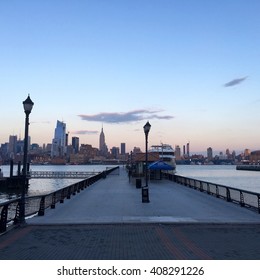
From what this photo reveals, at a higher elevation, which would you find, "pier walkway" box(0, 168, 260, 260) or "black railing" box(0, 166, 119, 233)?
"black railing" box(0, 166, 119, 233)

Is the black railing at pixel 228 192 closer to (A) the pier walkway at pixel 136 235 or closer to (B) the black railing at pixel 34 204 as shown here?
(A) the pier walkway at pixel 136 235

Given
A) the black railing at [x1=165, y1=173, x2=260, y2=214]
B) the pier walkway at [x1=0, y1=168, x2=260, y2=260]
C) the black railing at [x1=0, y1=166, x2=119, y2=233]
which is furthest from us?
the black railing at [x1=165, y1=173, x2=260, y2=214]

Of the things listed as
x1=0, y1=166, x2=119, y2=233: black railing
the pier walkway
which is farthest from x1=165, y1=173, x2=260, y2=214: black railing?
x1=0, y1=166, x2=119, y2=233: black railing

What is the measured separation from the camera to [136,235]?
35.3 ft

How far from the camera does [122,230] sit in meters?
11.7

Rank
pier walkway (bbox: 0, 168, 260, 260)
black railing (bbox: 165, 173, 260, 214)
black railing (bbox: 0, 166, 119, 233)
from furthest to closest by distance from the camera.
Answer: black railing (bbox: 165, 173, 260, 214), black railing (bbox: 0, 166, 119, 233), pier walkway (bbox: 0, 168, 260, 260)

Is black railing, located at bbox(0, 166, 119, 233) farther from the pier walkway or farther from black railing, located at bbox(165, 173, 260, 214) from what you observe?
black railing, located at bbox(165, 173, 260, 214)

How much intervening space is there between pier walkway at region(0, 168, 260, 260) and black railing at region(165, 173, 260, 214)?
2.06m

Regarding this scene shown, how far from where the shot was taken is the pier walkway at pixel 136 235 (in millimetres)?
8438

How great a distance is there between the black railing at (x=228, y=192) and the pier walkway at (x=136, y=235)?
2057 mm

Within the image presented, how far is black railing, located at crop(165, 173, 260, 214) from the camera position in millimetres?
18891

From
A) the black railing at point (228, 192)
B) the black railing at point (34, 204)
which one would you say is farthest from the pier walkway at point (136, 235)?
the black railing at point (228, 192)
